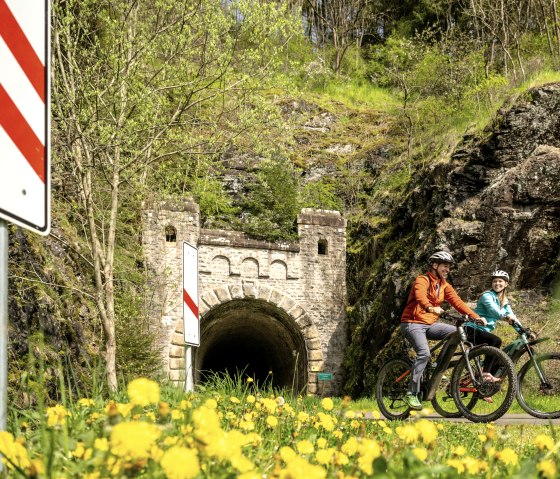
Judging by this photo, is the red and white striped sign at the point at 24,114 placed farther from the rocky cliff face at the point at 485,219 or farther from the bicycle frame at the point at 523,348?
the rocky cliff face at the point at 485,219

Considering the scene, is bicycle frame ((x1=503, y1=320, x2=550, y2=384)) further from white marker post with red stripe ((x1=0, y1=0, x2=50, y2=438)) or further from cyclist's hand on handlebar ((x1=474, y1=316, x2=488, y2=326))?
white marker post with red stripe ((x1=0, y1=0, x2=50, y2=438))

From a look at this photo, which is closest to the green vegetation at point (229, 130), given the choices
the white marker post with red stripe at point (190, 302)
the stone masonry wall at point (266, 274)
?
the stone masonry wall at point (266, 274)

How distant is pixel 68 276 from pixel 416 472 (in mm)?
11078

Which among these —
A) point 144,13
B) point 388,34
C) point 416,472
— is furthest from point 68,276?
point 388,34

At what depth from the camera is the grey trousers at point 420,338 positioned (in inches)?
280

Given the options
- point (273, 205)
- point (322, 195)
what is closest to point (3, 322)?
point (273, 205)

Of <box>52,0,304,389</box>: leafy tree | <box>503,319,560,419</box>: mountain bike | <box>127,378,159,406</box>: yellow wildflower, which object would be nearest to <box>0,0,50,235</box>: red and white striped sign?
<box>127,378,159,406</box>: yellow wildflower

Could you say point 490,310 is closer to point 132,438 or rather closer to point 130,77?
point 130,77

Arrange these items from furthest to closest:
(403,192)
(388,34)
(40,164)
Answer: (388,34)
(403,192)
(40,164)

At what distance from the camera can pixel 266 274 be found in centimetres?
1864

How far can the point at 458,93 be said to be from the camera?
22156 millimetres

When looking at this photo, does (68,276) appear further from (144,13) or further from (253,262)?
(253,262)

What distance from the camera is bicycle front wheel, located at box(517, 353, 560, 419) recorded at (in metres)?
6.84

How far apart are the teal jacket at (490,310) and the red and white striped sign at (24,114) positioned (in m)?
6.11
